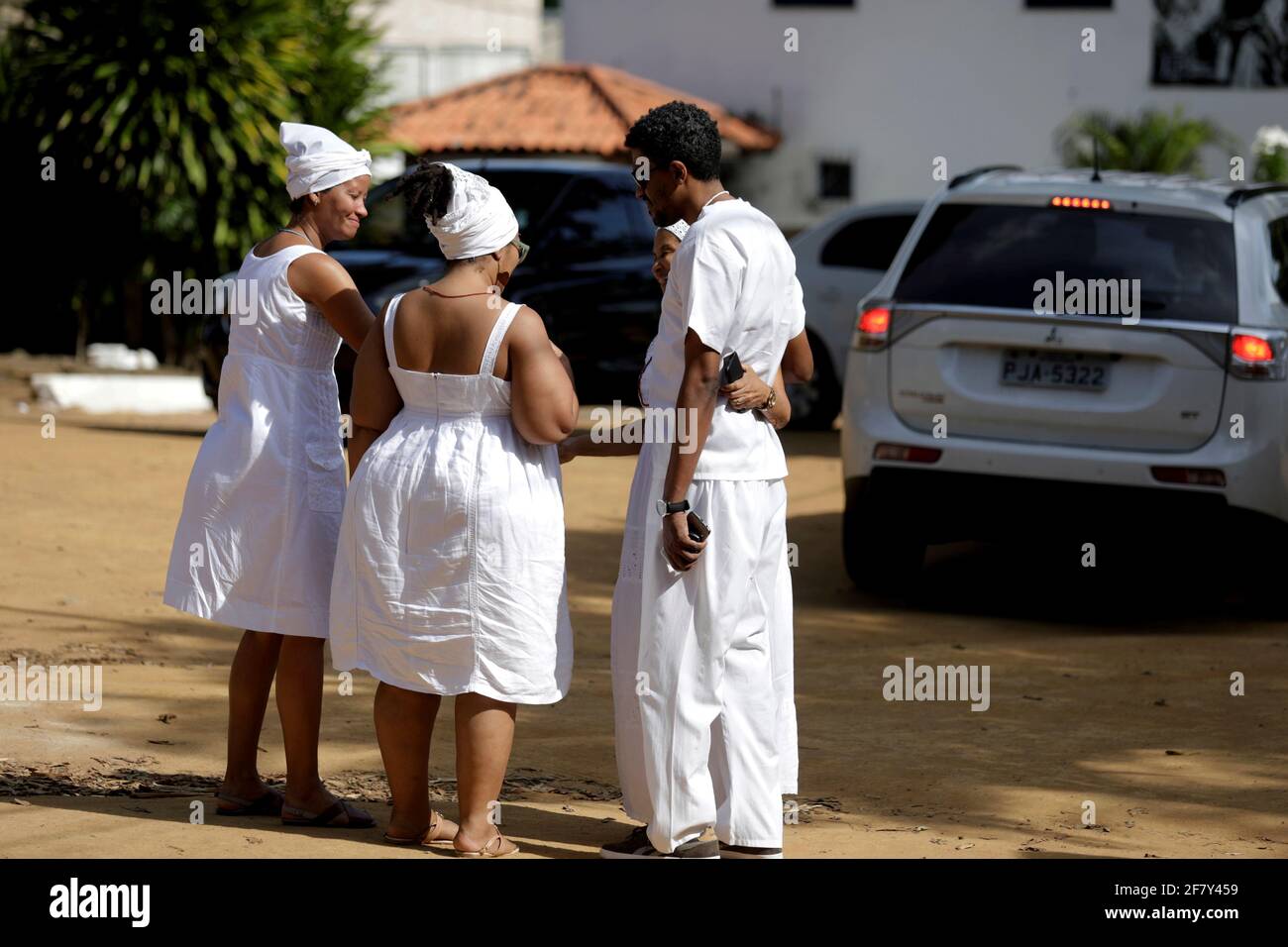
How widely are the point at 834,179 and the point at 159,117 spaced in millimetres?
10482

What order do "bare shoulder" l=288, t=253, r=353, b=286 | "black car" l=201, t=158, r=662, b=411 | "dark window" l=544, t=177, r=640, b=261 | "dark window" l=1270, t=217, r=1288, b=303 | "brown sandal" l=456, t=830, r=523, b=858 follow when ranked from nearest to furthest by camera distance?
"brown sandal" l=456, t=830, r=523, b=858 → "bare shoulder" l=288, t=253, r=353, b=286 → "dark window" l=1270, t=217, r=1288, b=303 → "black car" l=201, t=158, r=662, b=411 → "dark window" l=544, t=177, r=640, b=261

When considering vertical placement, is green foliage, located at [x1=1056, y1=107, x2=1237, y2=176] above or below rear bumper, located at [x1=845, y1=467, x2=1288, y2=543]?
above

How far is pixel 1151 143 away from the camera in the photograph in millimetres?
23219

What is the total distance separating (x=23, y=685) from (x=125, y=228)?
13665 mm

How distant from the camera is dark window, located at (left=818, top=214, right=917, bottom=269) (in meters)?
15.5

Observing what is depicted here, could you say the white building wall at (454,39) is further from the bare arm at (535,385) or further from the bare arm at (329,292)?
the bare arm at (535,385)

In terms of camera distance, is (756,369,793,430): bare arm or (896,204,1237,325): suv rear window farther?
(896,204,1237,325): suv rear window

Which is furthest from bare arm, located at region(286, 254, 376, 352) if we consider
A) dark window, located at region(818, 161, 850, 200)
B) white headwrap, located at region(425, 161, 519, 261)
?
dark window, located at region(818, 161, 850, 200)

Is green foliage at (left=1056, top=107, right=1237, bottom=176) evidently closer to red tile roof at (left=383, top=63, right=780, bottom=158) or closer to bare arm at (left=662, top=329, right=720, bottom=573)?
red tile roof at (left=383, top=63, right=780, bottom=158)

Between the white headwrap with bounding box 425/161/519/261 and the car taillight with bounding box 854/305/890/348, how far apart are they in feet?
12.5

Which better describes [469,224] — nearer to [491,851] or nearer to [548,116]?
[491,851]

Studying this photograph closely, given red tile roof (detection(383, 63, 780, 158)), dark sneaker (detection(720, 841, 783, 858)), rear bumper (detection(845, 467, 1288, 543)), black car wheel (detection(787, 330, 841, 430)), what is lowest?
black car wheel (detection(787, 330, 841, 430))

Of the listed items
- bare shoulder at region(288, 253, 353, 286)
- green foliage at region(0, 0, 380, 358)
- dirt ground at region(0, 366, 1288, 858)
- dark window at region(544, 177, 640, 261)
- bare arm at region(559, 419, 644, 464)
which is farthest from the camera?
green foliage at region(0, 0, 380, 358)
